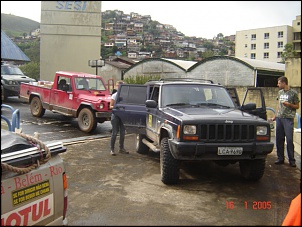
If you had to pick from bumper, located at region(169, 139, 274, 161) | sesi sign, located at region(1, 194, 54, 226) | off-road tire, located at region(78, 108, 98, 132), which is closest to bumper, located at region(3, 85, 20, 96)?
off-road tire, located at region(78, 108, 98, 132)

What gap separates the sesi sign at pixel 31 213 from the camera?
2535 millimetres

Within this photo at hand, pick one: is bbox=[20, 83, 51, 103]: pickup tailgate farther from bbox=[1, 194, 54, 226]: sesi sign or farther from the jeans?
bbox=[1, 194, 54, 226]: sesi sign

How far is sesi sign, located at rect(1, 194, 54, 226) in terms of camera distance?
2.54 meters

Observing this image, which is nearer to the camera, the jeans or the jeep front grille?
the jeep front grille

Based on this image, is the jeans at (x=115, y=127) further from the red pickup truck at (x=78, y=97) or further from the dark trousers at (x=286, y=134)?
the dark trousers at (x=286, y=134)

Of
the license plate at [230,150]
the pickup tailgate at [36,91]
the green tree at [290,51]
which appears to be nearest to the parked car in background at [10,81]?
the pickup tailgate at [36,91]

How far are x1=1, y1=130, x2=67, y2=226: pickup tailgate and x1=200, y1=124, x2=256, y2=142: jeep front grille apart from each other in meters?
2.70

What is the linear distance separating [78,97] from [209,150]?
7596 mm

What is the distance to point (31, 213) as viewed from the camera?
278 centimetres

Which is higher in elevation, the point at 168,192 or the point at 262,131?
the point at 262,131

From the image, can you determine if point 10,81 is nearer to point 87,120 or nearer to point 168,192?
point 87,120

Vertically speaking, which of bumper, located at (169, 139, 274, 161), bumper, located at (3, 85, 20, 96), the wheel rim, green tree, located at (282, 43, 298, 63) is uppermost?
green tree, located at (282, 43, 298, 63)

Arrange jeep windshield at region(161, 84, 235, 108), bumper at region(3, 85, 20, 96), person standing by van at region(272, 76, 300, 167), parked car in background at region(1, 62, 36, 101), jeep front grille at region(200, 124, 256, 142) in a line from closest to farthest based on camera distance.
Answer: jeep front grille at region(200, 124, 256, 142) < jeep windshield at region(161, 84, 235, 108) < person standing by van at region(272, 76, 300, 167) < parked car in background at region(1, 62, 36, 101) < bumper at region(3, 85, 20, 96)
